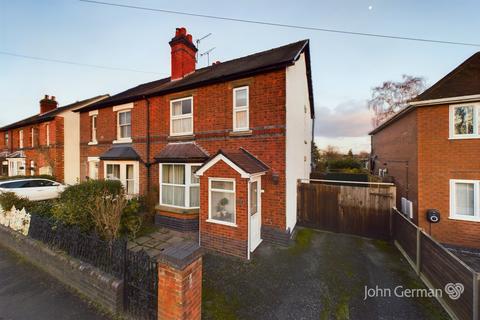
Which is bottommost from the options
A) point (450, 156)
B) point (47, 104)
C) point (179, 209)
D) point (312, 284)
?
point (312, 284)

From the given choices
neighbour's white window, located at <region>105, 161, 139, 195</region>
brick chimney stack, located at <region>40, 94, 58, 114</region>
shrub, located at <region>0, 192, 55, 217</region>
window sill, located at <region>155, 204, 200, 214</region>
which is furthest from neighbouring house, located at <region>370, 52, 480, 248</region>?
brick chimney stack, located at <region>40, 94, 58, 114</region>

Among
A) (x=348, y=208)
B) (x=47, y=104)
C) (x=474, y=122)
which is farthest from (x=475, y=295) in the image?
(x=47, y=104)

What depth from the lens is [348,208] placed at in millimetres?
8180

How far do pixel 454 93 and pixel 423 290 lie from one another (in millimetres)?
7605

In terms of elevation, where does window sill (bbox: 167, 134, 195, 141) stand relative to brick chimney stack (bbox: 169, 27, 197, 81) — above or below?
below

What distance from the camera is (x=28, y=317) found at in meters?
3.74

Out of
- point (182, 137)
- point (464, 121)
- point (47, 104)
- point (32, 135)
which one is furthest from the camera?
point (47, 104)

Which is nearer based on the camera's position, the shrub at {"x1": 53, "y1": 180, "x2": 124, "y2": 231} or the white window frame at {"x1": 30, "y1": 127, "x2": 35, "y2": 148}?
the shrub at {"x1": 53, "y1": 180, "x2": 124, "y2": 231}

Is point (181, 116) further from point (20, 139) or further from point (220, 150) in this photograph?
point (20, 139)

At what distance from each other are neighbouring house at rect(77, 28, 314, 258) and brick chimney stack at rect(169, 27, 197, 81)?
54 millimetres

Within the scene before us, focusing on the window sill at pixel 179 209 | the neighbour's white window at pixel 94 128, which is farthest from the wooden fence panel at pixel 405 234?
the neighbour's white window at pixel 94 128

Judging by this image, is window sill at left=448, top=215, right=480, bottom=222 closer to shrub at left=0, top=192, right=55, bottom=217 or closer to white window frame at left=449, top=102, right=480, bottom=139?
white window frame at left=449, top=102, right=480, bottom=139

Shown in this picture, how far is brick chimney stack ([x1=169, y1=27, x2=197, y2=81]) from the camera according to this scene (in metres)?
11.2

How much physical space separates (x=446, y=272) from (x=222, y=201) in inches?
223
